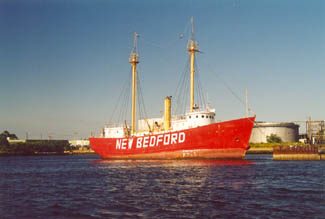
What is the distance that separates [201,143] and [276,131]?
7017cm

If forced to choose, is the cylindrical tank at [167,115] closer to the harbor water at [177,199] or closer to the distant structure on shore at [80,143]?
the harbor water at [177,199]

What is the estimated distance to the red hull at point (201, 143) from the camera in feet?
114

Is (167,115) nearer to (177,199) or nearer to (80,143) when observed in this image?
(177,199)

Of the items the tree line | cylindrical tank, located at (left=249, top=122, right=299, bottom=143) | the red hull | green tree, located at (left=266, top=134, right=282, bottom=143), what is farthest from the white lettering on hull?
cylindrical tank, located at (left=249, top=122, right=299, bottom=143)

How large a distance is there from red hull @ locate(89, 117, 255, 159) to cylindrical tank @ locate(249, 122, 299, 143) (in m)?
67.4

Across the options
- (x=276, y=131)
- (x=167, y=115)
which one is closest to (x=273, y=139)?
(x=276, y=131)

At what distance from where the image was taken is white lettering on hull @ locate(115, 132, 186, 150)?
38500 millimetres

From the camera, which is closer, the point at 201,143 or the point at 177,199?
the point at 177,199

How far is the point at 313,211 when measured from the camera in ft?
40.0

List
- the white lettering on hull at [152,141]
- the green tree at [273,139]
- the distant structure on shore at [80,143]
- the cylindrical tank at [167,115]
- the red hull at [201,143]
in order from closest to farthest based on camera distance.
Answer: the red hull at [201,143]
the white lettering on hull at [152,141]
the cylindrical tank at [167,115]
the green tree at [273,139]
the distant structure on shore at [80,143]

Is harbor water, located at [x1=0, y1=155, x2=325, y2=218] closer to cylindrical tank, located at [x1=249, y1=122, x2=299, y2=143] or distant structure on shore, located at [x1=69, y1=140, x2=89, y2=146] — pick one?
cylindrical tank, located at [x1=249, y1=122, x2=299, y2=143]

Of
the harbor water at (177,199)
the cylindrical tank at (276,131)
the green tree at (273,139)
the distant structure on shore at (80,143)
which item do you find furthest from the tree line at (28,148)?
the harbor water at (177,199)

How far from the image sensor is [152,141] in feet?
138

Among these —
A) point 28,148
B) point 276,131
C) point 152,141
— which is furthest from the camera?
point 276,131
